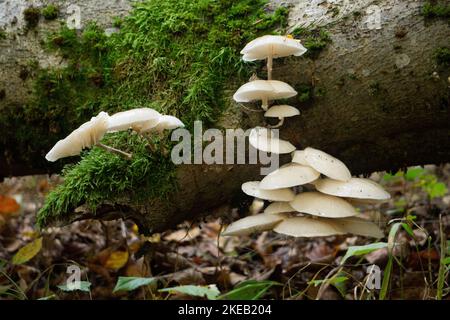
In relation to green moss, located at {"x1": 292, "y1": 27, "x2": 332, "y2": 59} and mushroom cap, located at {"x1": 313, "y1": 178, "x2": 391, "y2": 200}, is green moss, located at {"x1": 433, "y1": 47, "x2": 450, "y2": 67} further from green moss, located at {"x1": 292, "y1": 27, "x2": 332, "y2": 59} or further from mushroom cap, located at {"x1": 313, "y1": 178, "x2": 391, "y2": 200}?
mushroom cap, located at {"x1": 313, "y1": 178, "x2": 391, "y2": 200}

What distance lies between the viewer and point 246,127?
2.74 metres

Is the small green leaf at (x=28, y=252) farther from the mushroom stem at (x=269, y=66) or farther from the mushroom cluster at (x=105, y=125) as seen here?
the mushroom stem at (x=269, y=66)

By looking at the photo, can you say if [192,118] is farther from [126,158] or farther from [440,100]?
[440,100]

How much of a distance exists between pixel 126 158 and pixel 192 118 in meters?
0.45

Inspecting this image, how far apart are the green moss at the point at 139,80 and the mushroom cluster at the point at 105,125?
307 mm

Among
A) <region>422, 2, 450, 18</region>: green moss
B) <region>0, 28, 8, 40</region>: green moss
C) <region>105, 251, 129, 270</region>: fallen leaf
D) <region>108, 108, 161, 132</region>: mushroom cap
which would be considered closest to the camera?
<region>108, 108, 161, 132</region>: mushroom cap

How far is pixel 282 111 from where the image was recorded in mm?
2564

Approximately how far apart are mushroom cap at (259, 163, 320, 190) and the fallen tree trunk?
396 mm

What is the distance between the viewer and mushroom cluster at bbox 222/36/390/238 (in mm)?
2359

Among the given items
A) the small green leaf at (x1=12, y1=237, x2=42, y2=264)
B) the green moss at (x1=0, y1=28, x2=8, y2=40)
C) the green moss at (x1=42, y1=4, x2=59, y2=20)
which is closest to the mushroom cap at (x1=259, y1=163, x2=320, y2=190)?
the small green leaf at (x1=12, y1=237, x2=42, y2=264)

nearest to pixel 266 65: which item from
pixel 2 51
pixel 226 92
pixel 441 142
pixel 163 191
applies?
pixel 226 92

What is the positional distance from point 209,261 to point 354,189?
2.38 metres

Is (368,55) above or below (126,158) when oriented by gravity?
above

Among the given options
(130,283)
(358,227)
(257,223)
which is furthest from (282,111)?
(130,283)
